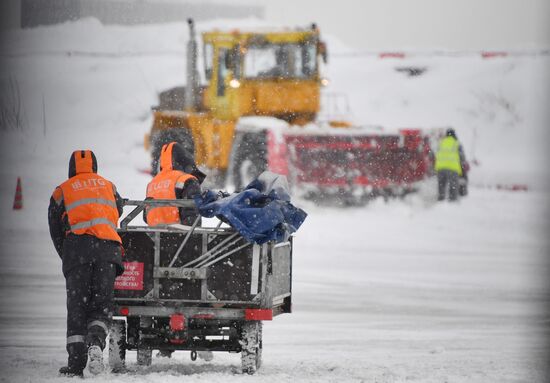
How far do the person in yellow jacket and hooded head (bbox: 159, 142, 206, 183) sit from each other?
44.4ft

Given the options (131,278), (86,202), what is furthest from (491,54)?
(86,202)

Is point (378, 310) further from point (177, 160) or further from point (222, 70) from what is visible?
point (222, 70)

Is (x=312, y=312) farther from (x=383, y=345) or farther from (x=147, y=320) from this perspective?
(x=147, y=320)

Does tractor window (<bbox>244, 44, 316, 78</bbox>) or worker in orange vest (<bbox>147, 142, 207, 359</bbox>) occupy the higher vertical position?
tractor window (<bbox>244, 44, 316, 78</bbox>)

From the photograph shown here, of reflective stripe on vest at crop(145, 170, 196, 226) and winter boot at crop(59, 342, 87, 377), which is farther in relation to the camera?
reflective stripe on vest at crop(145, 170, 196, 226)

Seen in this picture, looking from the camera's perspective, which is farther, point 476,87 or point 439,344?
point 476,87

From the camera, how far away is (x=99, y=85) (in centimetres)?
4728

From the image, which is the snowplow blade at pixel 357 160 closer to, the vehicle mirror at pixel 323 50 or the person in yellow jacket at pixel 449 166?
the person in yellow jacket at pixel 449 166

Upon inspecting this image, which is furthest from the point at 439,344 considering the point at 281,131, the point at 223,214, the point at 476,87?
the point at 476,87

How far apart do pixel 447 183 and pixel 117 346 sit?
15.1m

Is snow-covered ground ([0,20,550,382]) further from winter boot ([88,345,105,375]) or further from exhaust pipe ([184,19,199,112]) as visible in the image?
exhaust pipe ([184,19,199,112])

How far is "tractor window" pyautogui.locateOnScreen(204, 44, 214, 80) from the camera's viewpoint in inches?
826

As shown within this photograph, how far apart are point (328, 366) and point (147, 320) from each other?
4.08ft

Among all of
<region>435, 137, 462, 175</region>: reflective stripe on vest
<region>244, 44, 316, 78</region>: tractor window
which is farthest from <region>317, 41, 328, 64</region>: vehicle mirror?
<region>435, 137, 462, 175</region>: reflective stripe on vest
